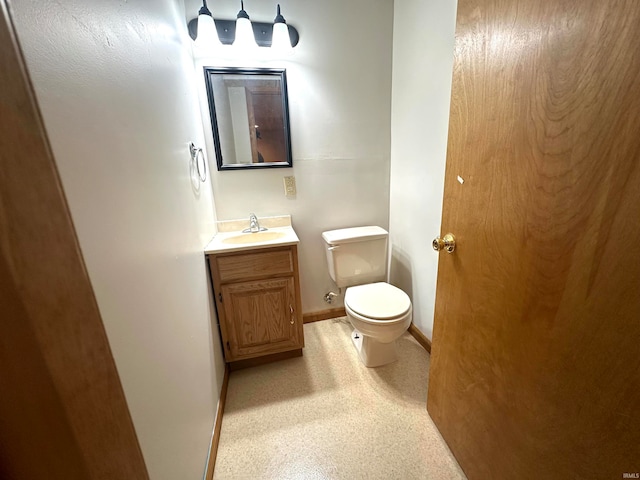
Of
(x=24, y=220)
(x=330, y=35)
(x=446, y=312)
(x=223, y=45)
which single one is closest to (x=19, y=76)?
(x=24, y=220)

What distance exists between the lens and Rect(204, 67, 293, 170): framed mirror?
158 centimetres

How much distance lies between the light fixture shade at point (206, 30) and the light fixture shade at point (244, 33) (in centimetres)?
12

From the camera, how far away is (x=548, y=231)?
2.01 feet

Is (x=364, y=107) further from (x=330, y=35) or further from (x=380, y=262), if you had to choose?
(x=380, y=262)

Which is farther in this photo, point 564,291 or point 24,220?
point 564,291

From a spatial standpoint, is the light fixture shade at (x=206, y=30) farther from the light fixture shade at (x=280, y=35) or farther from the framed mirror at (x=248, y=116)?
the light fixture shade at (x=280, y=35)

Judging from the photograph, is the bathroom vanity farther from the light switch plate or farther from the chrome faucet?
the light switch plate

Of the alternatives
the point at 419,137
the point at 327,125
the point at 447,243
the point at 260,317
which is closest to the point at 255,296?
the point at 260,317

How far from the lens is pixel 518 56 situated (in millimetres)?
636

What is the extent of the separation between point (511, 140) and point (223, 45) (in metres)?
1.62

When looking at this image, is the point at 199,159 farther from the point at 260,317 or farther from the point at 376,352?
the point at 376,352

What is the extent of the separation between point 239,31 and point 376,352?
205 centimetres

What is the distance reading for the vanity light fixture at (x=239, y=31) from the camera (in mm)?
1406

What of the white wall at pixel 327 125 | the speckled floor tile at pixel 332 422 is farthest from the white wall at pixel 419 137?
the speckled floor tile at pixel 332 422
